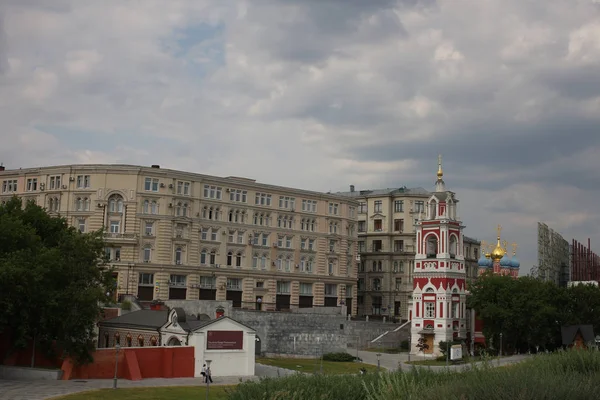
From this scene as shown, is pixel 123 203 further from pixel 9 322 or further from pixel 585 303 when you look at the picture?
pixel 585 303

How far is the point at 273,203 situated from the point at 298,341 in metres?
23.3

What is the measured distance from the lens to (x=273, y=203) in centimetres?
10119

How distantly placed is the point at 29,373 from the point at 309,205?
2126 inches

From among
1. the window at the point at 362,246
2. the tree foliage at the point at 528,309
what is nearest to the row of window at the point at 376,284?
the window at the point at 362,246

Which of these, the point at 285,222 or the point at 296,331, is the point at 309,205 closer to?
the point at 285,222

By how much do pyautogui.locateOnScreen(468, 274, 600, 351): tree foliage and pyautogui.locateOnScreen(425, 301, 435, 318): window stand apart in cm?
519

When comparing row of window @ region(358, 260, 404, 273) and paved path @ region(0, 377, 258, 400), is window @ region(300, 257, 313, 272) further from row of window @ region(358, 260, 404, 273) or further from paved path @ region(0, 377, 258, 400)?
paved path @ region(0, 377, 258, 400)

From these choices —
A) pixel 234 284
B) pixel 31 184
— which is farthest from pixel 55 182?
pixel 234 284

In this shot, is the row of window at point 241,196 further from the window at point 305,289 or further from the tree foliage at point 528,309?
the tree foliage at point 528,309

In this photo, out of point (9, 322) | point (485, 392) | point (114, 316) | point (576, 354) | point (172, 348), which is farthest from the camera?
point (114, 316)

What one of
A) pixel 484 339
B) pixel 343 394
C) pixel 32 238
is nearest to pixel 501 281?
pixel 484 339

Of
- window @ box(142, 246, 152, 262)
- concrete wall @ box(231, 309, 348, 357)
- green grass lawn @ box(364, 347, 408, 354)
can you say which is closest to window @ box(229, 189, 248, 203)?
window @ box(142, 246, 152, 262)

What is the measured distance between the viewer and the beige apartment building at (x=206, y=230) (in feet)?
291

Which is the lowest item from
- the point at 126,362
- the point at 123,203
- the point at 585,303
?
the point at 126,362
